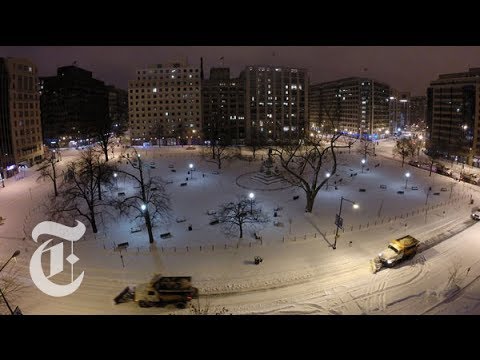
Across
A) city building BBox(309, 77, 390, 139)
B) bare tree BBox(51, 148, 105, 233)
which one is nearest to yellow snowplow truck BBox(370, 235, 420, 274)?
bare tree BBox(51, 148, 105, 233)

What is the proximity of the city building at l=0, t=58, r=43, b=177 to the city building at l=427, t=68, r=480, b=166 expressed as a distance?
56.3 metres

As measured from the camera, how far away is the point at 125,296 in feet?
52.4

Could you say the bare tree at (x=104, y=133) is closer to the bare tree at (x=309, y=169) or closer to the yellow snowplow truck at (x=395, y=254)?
the bare tree at (x=309, y=169)

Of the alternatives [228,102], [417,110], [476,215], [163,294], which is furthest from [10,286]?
[417,110]

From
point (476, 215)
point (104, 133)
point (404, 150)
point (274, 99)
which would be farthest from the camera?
point (274, 99)

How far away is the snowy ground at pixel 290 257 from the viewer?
50.8ft

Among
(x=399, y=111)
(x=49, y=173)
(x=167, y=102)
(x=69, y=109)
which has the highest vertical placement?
(x=399, y=111)

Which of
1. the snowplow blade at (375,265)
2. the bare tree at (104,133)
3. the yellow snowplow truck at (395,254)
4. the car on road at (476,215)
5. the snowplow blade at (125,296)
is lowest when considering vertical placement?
the snowplow blade at (125,296)

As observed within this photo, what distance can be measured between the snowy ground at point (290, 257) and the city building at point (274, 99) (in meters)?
54.4

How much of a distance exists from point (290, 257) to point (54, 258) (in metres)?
12.8

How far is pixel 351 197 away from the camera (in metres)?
32.6

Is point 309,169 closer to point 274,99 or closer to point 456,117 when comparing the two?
point 456,117

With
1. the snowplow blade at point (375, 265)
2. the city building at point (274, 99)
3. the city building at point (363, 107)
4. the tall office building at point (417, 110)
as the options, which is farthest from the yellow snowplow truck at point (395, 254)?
the tall office building at point (417, 110)
